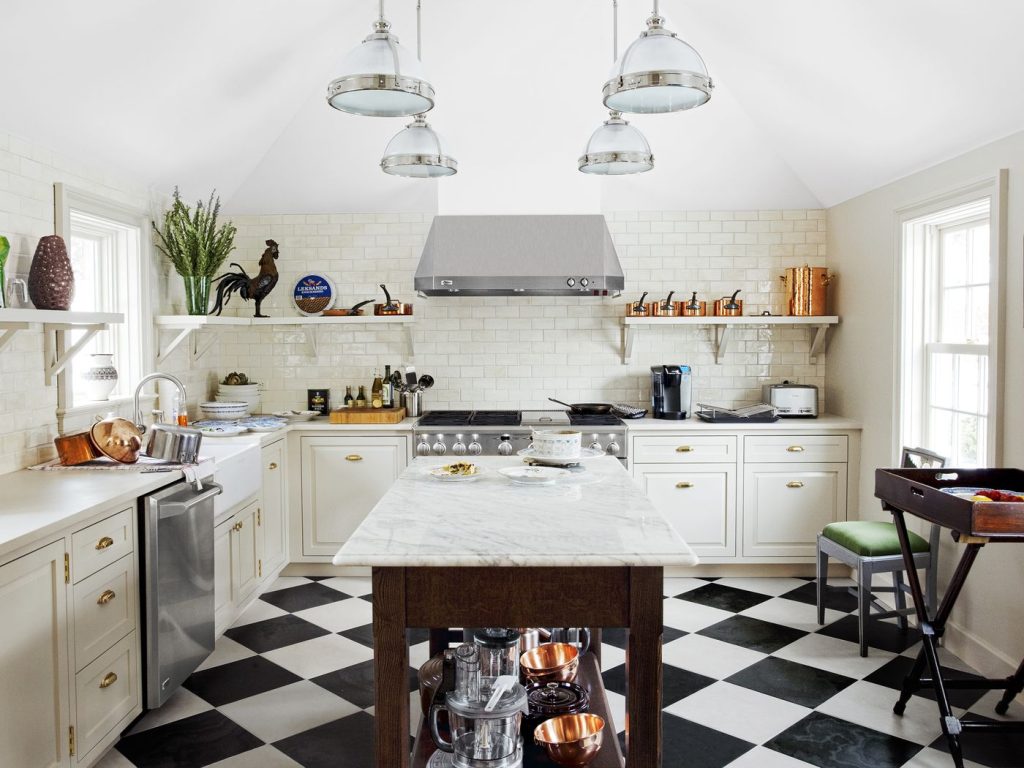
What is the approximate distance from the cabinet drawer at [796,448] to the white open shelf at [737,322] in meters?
0.84

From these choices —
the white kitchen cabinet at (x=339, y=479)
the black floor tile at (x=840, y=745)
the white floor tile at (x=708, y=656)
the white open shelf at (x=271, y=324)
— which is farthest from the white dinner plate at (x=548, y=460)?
the white open shelf at (x=271, y=324)

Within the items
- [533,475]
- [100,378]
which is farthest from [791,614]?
[100,378]

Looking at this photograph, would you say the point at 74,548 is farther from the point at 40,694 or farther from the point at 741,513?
the point at 741,513

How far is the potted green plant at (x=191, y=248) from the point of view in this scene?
16.1 feet

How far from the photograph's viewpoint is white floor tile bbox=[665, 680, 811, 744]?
3316mm

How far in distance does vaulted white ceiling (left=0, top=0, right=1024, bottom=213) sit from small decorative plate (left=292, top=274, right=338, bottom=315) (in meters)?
0.53

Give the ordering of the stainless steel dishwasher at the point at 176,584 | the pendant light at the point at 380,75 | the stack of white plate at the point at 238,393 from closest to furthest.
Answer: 1. the pendant light at the point at 380,75
2. the stainless steel dishwasher at the point at 176,584
3. the stack of white plate at the point at 238,393

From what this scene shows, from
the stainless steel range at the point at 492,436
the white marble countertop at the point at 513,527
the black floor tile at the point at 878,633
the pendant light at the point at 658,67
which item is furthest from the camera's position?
the stainless steel range at the point at 492,436

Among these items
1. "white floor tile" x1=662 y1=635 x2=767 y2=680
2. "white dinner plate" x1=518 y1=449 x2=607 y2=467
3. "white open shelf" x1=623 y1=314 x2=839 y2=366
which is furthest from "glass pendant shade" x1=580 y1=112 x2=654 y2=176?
"white floor tile" x1=662 y1=635 x2=767 y2=680

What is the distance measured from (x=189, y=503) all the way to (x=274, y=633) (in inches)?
48.5

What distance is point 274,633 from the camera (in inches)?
173

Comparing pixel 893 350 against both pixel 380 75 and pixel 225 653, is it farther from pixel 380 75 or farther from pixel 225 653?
pixel 225 653

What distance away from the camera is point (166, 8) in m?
3.52

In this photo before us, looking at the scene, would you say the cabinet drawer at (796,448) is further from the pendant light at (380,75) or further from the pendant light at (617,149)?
the pendant light at (380,75)
